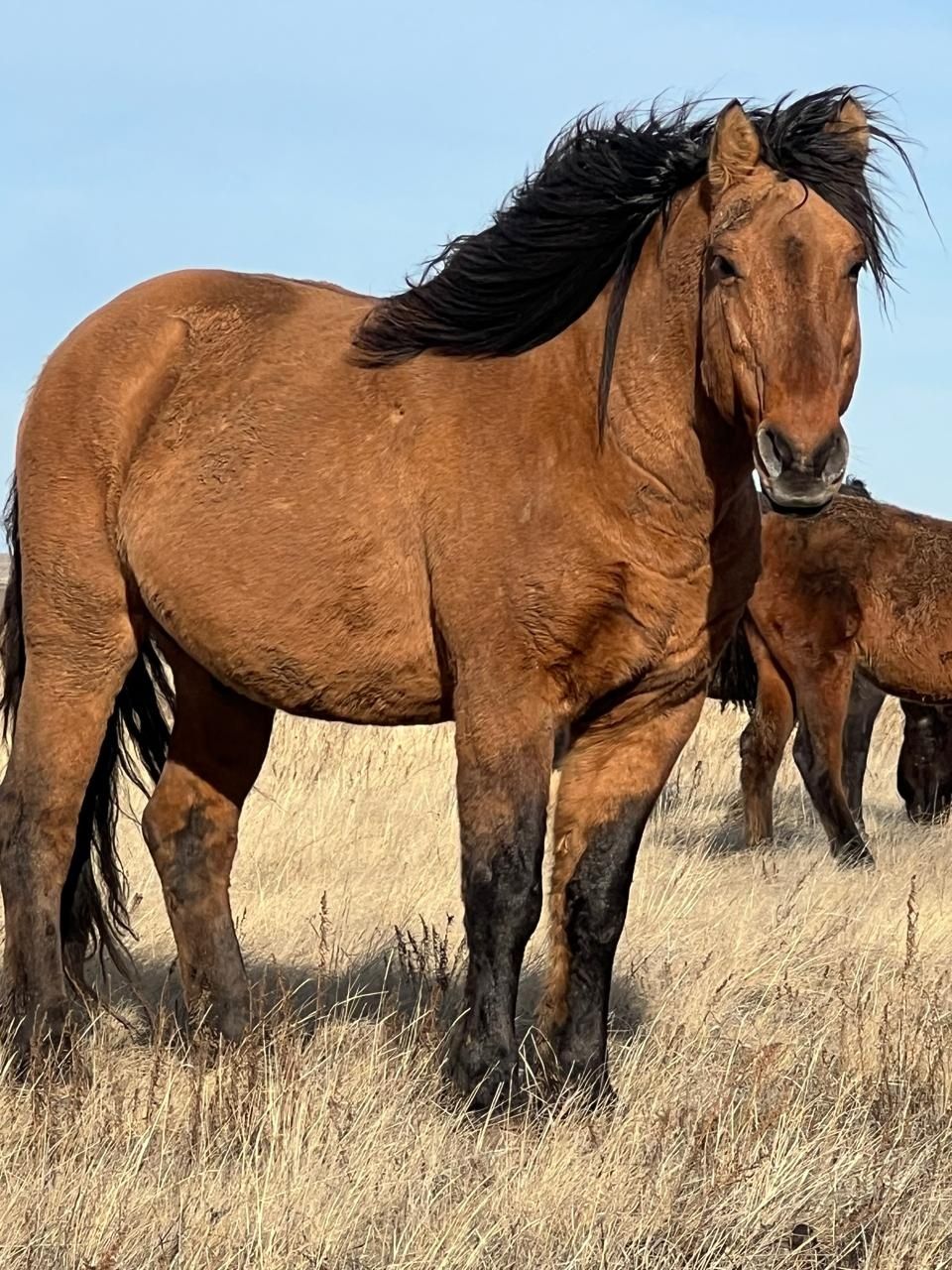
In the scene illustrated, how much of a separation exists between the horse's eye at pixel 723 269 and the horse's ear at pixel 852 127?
561 millimetres

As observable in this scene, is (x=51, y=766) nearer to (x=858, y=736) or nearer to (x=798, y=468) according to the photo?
(x=798, y=468)

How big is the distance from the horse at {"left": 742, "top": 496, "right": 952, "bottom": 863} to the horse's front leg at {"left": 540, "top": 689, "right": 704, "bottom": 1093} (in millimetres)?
5797

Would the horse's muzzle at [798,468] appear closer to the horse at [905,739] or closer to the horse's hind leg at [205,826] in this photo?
the horse's hind leg at [205,826]

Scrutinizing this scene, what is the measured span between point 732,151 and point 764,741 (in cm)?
683

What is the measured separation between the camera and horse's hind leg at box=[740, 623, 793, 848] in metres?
10.9

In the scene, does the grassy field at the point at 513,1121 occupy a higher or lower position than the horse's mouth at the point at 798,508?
lower

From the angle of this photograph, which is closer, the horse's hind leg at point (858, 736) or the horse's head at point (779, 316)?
the horse's head at point (779, 316)

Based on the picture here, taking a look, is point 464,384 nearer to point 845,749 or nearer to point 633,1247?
point 633,1247

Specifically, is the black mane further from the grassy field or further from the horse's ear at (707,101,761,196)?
the grassy field

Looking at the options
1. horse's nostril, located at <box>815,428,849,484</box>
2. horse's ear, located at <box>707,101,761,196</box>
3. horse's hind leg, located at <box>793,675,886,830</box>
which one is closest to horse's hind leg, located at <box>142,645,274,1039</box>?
horse's ear, located at <box>707,101,761,196</box>

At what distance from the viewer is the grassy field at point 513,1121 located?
146 inches

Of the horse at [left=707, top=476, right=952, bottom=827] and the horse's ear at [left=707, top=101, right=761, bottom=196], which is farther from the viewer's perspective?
the horse at [left=707, top=476, right=952, bottom=827]

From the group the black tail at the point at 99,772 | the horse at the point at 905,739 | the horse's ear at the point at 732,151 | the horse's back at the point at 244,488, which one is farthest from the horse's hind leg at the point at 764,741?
the horse's ear at the point at 732,151

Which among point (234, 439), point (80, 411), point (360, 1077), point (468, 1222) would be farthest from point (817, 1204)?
point (80, 411)
